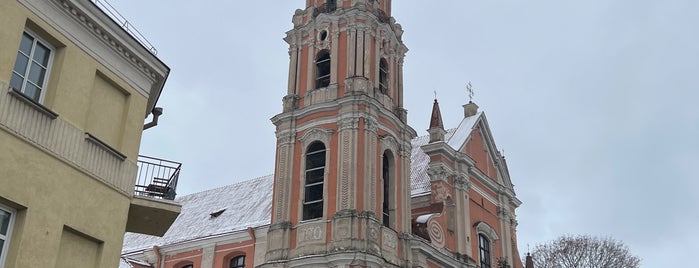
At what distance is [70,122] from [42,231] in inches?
68.0

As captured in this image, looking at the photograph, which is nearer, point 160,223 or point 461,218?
point 160,223

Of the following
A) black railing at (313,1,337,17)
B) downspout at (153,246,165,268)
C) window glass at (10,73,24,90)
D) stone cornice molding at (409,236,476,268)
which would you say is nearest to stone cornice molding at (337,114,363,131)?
stone cornice molding at (409,236,476,268)

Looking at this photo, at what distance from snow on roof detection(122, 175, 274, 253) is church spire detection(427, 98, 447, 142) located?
23.5ft

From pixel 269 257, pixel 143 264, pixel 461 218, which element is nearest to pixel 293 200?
pixel 269 257

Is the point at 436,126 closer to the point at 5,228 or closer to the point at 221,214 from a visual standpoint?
the point at 221,214

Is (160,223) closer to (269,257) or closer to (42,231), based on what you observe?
(42,231)

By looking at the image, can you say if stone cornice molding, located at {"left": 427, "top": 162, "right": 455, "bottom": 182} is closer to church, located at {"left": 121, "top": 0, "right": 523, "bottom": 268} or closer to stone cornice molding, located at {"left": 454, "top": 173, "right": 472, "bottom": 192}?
church, located at {"left": 121, "top": 0, "right": 523, "bottom": 268}

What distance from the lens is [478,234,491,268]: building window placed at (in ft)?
97.5

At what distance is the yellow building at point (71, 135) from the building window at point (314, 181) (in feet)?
40.1

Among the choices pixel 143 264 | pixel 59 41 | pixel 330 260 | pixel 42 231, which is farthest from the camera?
pixel 143 264

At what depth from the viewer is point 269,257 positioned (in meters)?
24.7

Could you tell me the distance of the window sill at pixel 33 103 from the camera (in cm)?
1001

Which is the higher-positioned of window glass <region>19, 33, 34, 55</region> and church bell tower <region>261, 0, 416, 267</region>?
church bell tower <region>261, 0, 416, 267</region>

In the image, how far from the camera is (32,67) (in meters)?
10.7
